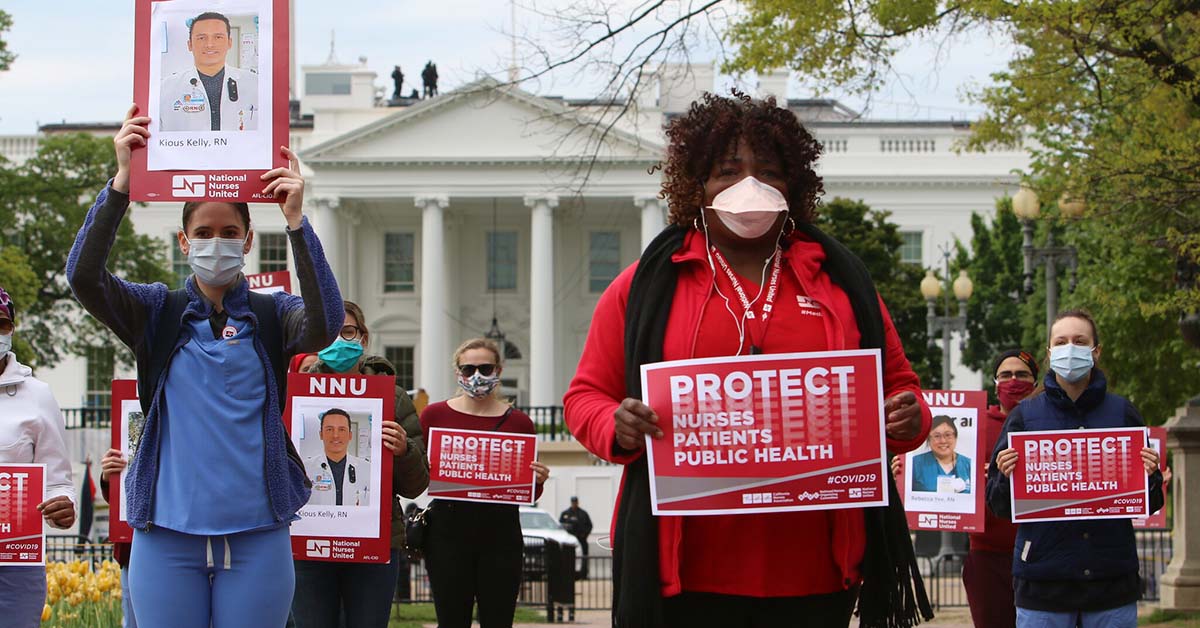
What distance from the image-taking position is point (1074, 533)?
284 inches

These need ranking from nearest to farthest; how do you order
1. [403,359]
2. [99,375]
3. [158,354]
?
[158,354]
[99,375]
[403,359]

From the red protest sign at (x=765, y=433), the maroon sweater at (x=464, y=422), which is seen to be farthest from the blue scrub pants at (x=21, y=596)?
the red protest sign at (x=765, y=433)

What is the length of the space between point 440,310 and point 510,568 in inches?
2262

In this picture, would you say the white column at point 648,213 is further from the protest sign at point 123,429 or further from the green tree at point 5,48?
the protest sign at point 123,429

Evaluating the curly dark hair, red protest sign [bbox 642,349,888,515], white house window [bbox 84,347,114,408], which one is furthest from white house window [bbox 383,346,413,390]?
red protest sign [bbox 642,349,888,515]

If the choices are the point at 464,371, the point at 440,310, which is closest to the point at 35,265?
the point at 440,310

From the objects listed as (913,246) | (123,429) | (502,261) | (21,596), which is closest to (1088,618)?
(21,596)

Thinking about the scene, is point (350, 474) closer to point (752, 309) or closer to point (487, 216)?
point (752, 309)

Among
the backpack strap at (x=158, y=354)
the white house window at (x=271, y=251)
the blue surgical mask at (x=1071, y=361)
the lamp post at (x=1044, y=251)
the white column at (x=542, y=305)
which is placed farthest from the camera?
the white house window at (x=271, y=251)

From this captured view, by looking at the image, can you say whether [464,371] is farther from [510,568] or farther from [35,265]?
[35,265]

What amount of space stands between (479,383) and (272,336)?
418cm

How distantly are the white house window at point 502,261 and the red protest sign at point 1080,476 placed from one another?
63695 millimetres

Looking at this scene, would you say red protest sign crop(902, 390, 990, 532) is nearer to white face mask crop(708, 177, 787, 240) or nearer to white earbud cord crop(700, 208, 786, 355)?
white earbud cord crop(700, 208, 786, 355)

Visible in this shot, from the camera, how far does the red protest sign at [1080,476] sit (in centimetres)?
727
